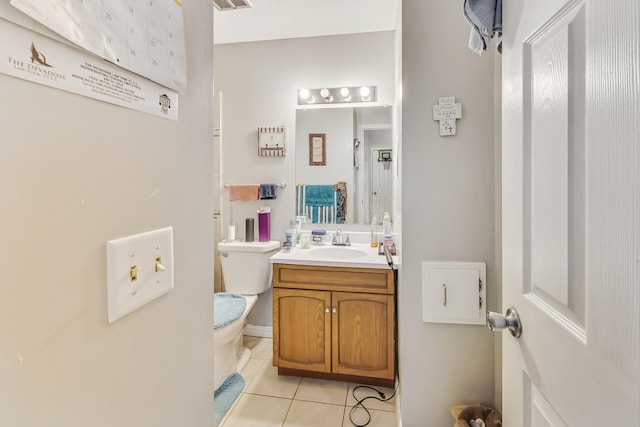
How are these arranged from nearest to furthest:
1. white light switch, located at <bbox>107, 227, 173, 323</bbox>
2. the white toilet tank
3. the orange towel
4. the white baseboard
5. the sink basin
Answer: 1. white light switch, located at <bbox>107, 227, 173, 323</bbox>
2. the sink basin
3. the white toilet tank
4. the orange towel
5. the white baseboard

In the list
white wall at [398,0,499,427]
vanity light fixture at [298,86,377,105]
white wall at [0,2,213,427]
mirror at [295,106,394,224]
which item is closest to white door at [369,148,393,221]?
mirror at [295,106,394,224]

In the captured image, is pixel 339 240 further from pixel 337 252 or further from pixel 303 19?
pixel 303 19

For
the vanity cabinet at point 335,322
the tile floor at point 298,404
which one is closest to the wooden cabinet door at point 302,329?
the vanity cabinet at point 335,322

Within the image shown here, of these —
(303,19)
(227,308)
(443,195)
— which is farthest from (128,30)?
(303,19)

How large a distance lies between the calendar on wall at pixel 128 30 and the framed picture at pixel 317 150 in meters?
1.88

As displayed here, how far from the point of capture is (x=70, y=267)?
1.20ft

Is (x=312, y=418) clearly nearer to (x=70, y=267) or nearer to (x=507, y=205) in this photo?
(x=507, y=205)

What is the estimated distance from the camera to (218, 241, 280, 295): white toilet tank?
227 centimetres

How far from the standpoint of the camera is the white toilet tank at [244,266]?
2273mm

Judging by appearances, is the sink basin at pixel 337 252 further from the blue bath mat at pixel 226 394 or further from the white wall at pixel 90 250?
the white wall at pixel 90 250

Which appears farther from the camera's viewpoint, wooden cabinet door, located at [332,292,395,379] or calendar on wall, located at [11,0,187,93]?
wooden cabinet door, located at [332,292,395,379]

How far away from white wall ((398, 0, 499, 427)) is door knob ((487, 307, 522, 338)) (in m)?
0.63

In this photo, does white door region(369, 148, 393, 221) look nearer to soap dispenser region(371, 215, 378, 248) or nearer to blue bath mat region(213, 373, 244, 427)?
soap dispenser region(371, 215, 378, 248)

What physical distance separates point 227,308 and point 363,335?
85 cm
